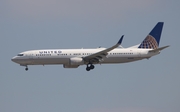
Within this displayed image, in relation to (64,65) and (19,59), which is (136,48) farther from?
(19,59)

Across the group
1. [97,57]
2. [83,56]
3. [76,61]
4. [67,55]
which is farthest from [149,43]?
[67,55]

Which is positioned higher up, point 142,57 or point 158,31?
point 158,31

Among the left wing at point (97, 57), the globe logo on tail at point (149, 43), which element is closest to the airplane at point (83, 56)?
the left wing at point (97, 57)

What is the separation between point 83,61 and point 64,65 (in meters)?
3.89

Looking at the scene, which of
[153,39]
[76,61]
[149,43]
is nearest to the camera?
[76,61]

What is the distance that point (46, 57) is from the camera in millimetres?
71875

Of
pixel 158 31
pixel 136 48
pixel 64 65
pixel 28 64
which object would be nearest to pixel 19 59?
pixel 28 64

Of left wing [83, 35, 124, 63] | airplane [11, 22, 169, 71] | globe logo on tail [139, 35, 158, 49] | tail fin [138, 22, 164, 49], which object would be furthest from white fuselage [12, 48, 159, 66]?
tail fin [138, 22, 164, 49]

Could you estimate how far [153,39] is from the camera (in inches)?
3209

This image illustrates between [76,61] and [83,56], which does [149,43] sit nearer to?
[83,56]

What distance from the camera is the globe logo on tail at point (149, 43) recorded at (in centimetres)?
7988

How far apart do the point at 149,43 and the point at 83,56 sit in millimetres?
14287

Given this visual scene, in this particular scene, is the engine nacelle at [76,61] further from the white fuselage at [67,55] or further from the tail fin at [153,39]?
the tail fin at [153,39]

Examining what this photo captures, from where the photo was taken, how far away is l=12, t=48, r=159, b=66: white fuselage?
237ft
